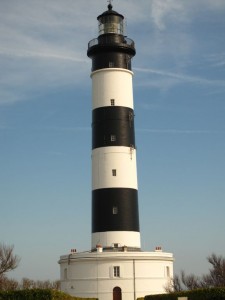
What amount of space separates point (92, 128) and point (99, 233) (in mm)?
7488

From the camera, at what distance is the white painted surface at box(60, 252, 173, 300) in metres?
34.6

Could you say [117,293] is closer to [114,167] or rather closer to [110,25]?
[114,167]

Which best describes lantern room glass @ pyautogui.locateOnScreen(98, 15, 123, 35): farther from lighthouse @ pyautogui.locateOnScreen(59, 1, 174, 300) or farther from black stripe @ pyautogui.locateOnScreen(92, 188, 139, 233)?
black stripe @ pyautogui.locateOnScreen(92, 188, 139, 233)

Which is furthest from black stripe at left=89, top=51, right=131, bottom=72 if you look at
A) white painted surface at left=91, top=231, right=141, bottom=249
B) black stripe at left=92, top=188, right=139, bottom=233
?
white painted surface at left=91, top=231, right=141, bottom=249

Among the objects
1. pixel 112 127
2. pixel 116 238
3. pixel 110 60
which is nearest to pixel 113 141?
pixel 112 127

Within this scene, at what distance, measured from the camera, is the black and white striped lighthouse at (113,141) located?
3631 centimetres

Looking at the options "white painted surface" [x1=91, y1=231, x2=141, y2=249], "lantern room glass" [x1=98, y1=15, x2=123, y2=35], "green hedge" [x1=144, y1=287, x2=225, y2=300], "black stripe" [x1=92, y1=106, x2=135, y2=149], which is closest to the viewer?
"green hedge" [x1=144, y1=287, x2=225, y2=300]

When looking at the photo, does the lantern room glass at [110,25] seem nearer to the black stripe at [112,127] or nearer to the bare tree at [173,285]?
the black stripe at [112,127]

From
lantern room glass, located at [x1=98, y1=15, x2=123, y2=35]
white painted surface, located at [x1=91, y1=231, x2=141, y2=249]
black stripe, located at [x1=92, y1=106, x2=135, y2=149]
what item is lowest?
white painted surface, located at [x1=91, y1=231, x2=141, y2=249]

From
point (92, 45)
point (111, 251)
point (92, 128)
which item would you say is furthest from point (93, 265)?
point (92, 45)

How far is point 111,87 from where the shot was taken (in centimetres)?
3841

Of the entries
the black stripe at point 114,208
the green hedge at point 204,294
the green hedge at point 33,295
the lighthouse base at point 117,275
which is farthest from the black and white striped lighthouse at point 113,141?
the green hedge at point 33,295

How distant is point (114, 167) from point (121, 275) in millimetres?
7255

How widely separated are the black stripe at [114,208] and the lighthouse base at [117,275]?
68.9 inches
